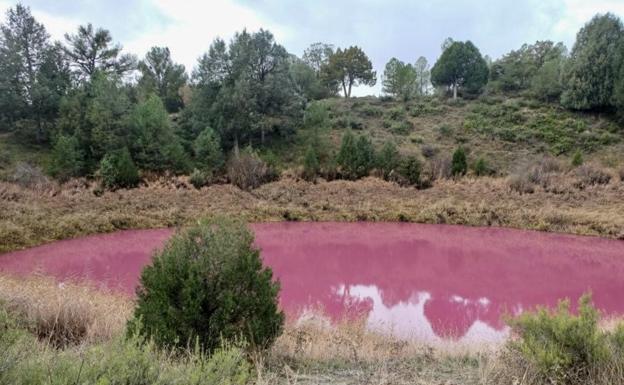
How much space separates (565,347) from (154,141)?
1897cm

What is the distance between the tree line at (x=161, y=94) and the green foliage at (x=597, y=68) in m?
0.06

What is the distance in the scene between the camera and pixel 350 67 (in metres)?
39.0

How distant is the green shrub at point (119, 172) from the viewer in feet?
58.2

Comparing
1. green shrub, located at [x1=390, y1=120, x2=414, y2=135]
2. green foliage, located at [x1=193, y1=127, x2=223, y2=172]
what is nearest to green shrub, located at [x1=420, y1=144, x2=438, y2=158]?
green shrub, located at [x1=390, y1=120, x2=414, y2=135]

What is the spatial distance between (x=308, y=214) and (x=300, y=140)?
9403mm

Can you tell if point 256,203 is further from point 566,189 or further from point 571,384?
point 571,384

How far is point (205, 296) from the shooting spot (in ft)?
12.6

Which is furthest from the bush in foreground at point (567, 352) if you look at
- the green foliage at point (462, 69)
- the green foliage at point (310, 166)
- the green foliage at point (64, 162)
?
the green foliage at point (462, 69)

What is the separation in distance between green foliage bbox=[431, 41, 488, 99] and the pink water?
23390 mm

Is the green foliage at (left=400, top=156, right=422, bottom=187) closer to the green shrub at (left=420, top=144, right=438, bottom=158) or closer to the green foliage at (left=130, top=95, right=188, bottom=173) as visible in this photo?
the green shrub at (left=420, top=144, right=438, bottom=158)

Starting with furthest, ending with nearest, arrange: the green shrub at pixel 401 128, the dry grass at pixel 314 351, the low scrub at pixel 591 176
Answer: the green shrub at pixel 401 128
the low scrub at pixel 591 176
the dry grass at pixel 314 351

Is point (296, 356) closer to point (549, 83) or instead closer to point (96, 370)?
point (96, 370)

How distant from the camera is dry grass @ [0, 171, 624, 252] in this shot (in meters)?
13.8

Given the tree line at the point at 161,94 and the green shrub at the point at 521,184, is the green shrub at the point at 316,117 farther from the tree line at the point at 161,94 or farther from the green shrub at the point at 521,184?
the green shrub at the point at 521,184
